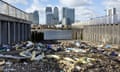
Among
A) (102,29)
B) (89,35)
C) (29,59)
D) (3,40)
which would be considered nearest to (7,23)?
(3,40)

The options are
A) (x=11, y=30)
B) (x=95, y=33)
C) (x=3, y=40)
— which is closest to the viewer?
(x=3, y=40)

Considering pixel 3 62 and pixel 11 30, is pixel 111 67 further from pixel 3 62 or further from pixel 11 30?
pixel 11 30

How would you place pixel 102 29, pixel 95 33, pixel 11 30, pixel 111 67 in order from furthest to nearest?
pixel 95 33
pixel 102 29
pixel 11 30
pixel 111 67

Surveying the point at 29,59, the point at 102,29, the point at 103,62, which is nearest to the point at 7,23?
the point at 29,59

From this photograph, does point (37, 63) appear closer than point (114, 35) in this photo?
Yes

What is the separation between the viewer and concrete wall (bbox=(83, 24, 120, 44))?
29725mm

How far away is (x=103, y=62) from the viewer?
48.4 ft

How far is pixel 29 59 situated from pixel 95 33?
24.6 meters

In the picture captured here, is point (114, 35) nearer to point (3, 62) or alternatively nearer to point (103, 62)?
point (103, 62)

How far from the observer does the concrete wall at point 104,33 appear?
2973 cm

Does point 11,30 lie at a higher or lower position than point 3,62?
higher

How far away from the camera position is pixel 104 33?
34.1 meters

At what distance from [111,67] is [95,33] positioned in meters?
24.9

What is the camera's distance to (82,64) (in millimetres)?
13914
